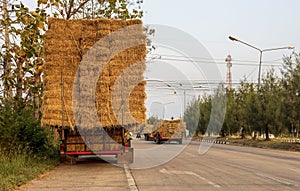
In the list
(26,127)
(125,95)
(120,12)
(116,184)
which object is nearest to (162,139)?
(120,12)

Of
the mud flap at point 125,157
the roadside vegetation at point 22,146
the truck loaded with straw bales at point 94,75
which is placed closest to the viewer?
the roadside vegetation at point 22,146

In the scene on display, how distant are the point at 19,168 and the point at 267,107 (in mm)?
30776

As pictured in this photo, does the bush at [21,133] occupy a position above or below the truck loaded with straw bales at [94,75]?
below

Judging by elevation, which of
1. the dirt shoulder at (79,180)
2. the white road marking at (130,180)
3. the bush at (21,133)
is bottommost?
the dirt shoulder at (79,180)

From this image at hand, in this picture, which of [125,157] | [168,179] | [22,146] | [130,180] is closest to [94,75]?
[125,157]

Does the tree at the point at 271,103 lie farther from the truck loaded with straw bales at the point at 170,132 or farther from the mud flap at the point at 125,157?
the mud flap at the point at 125,157

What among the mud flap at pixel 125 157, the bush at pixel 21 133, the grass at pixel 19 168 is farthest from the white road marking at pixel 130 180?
the bush at pixel 21 133

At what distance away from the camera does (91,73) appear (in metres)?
15.8

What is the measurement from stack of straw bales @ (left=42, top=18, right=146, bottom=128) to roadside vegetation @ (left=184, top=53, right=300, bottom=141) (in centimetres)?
2175

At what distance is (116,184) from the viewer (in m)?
12.3

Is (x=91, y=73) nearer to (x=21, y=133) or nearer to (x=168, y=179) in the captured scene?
(x=168, y=179)

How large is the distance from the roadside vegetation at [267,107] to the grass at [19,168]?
72.8 feet

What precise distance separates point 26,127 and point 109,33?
6.13m

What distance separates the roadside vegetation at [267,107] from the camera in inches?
1401
